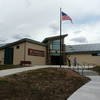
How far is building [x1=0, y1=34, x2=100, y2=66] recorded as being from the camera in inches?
1256

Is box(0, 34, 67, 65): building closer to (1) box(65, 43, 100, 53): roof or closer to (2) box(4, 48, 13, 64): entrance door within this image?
(2) box(4, 48, 13, 64): entrance door

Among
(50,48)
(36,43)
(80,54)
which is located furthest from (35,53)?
(80,54)

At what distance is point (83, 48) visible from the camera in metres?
40.4

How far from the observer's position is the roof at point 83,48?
38638mm

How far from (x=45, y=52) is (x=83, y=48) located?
8.54 meters

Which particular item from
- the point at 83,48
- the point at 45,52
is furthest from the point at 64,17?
the point at 83,48

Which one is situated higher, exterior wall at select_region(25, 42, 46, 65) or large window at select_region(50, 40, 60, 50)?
large window at select_region(50, 40, 60, 50)

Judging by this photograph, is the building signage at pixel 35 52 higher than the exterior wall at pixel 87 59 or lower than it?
higher

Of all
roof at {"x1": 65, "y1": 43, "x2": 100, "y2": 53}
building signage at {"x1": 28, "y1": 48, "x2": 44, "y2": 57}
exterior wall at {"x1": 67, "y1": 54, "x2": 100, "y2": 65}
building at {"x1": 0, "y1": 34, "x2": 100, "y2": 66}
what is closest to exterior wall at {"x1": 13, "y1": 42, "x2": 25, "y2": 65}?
building at {"x1": 0, "y1": 34, "x2": 100, "y2": 66}

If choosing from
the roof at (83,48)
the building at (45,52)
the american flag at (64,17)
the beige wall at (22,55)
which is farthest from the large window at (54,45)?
the american flag at (64,17)

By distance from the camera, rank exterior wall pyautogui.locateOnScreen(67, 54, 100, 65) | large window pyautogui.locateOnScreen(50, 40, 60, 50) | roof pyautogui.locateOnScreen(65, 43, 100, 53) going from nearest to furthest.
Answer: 1. exterior wall pyautogui.locateOnScreen(67, 54, 100, 65)
2. large window pyautogui.locateOnScreen(50, 40, 60, 50)
3. roof pyautogui.locateOnScreen(65, 43, 100, 53)

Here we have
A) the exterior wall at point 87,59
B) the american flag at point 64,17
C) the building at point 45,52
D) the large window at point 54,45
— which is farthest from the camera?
the large window at point 54,45

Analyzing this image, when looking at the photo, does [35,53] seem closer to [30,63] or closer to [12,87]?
[30,63]

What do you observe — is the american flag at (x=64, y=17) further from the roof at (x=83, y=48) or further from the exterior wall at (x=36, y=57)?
the roof at (x=83, y=48)
